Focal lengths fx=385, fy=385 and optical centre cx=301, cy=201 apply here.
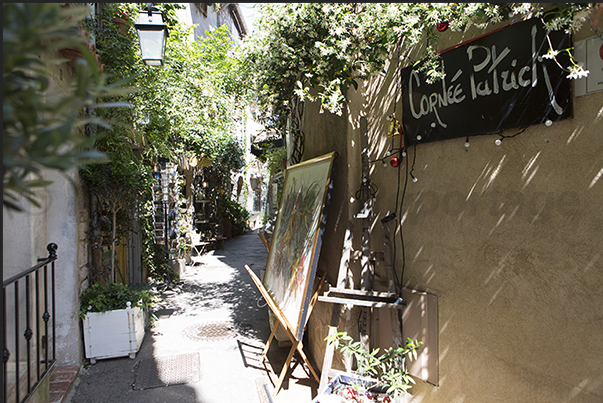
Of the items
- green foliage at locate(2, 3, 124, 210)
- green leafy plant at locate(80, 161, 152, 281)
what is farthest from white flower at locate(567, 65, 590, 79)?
green leafy plant at locate(80, 161, 152, 281)

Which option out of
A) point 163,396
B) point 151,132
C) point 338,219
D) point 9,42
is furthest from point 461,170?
point 151,132

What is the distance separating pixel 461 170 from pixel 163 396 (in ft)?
11.4

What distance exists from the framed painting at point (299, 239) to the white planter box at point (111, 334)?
66.7 inches

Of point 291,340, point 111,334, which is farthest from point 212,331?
point 291,340

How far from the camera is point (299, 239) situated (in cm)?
370

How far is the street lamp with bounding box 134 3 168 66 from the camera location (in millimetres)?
4398

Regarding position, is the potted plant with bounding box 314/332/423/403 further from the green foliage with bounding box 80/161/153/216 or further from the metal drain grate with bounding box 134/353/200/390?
the green foliage with bounding box 80/161/153/216

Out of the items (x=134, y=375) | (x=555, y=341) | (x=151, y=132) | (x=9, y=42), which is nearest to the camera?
(x=9, y=42)

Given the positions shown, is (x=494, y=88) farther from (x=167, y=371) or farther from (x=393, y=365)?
(x=167, y=371)

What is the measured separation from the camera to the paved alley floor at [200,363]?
3832 mm

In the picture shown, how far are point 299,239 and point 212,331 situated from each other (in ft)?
8.99

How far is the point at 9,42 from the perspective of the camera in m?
0.73

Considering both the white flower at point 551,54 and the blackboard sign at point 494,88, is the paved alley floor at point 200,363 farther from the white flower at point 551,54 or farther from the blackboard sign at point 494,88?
the white flower at point 551,54

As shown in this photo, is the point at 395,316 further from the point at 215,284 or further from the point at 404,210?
the point at 215,284
